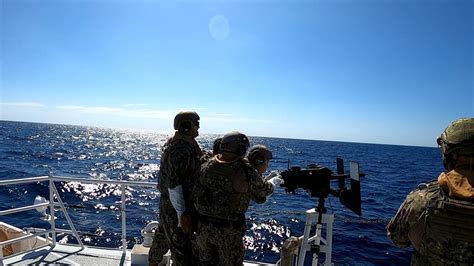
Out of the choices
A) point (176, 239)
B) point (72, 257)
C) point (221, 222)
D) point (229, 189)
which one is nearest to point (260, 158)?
point (229, 189)

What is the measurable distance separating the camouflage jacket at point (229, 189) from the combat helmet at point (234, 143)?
0.09 m

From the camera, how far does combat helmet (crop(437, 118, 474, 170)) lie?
1.82 metres

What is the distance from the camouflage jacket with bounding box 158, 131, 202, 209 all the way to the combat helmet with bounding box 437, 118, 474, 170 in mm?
2092

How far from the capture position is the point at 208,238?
3.01 m

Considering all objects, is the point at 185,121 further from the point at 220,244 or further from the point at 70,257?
the point at 70,257

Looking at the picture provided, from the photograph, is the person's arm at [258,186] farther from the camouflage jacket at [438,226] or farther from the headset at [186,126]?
the camouflage jacket at [438,226]

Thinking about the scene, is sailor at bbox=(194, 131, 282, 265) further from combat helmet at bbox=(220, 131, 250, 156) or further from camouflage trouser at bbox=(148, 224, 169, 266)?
camouflage trouser at bbox=(148, 224, 169, 266)

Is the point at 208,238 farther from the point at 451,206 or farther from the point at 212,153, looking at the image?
the point at 451,206

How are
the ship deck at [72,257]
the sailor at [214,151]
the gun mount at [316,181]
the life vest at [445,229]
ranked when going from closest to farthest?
the life vest at [445,229]
the gun mount at [316,181]
the sailor at [214,151]
the ship deck at [72,257]

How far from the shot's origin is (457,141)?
185 centimetres

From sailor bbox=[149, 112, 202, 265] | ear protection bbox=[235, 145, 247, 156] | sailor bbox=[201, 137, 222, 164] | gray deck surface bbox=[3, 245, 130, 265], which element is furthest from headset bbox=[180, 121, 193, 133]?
gray deck surface bbox=[3, 245, 130, 265]

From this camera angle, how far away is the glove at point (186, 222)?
3.11 meters

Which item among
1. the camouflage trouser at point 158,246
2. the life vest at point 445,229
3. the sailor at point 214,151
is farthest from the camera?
the camouflage trouser at point 158,246

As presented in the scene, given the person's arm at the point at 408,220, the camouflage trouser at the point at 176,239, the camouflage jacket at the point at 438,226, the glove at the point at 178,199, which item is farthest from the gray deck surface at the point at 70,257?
the camouflage jacket at the point at 438,226
